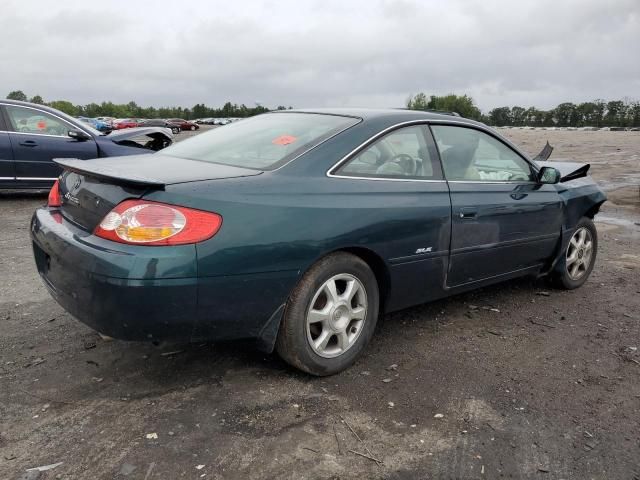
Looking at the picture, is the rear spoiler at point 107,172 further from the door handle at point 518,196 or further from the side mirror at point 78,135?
the side mirror at point 78,135

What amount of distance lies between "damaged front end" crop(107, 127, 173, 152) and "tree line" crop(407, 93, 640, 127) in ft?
310

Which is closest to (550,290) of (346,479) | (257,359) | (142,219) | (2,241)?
(257,359)

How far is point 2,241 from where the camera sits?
6.29 metres

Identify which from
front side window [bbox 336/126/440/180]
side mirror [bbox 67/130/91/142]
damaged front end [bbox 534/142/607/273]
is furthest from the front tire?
side mirror [bbox 67/130/91/142]

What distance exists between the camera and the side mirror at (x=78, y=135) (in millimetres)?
8734

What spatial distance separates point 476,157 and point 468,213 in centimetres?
56

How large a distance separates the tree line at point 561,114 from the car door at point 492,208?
327 ft

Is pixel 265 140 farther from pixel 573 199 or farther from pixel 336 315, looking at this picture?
pixel 573 199

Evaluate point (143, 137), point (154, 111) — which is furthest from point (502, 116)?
point (143, 137)

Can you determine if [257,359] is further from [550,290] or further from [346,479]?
[550,290]

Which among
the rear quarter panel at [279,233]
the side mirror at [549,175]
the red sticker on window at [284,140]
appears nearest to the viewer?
the rear quarter panel at [279,233]

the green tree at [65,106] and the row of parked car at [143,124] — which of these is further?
the green tree at [65,106]

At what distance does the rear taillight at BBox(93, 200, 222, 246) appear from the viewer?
2.51 m

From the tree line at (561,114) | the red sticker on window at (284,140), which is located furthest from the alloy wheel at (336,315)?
the tree line at (561,114)
